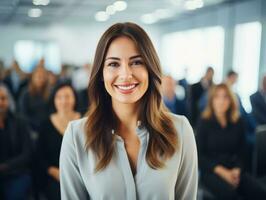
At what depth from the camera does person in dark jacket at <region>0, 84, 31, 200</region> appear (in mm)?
2633

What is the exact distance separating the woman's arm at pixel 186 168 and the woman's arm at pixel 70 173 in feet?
1.27

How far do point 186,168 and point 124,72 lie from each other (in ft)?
1.49

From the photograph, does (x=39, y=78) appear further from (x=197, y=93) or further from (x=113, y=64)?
(x=113, y=64)

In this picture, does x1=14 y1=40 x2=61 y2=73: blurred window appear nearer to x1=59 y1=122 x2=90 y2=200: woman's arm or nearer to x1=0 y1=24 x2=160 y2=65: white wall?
x1=0 y1=24 x2=160 y2=65: white wall

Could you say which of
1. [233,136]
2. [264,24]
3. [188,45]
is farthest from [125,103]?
[188,45]

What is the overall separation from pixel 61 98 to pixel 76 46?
37.5 feet

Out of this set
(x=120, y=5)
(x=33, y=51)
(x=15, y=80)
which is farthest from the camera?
(x=33, y=51)

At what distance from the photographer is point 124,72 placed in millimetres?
1158

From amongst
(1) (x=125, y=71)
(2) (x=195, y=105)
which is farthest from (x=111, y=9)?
(1) (x=125, y=71)

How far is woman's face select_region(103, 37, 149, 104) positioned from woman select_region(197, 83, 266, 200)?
1816 millimetres

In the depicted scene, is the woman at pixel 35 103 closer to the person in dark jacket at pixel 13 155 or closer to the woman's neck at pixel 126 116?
the person in dark jacket at pixel 13 155

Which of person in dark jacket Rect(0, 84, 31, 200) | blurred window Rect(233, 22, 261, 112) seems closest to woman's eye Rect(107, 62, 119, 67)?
person in dark jacket Rect(0, 84, 31, 200)

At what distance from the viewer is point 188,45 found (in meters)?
11.1

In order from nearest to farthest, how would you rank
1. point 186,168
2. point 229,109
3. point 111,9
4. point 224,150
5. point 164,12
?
point 186,168 < point 224,150 < point 229,109 < point 111,9 < point 164,12
